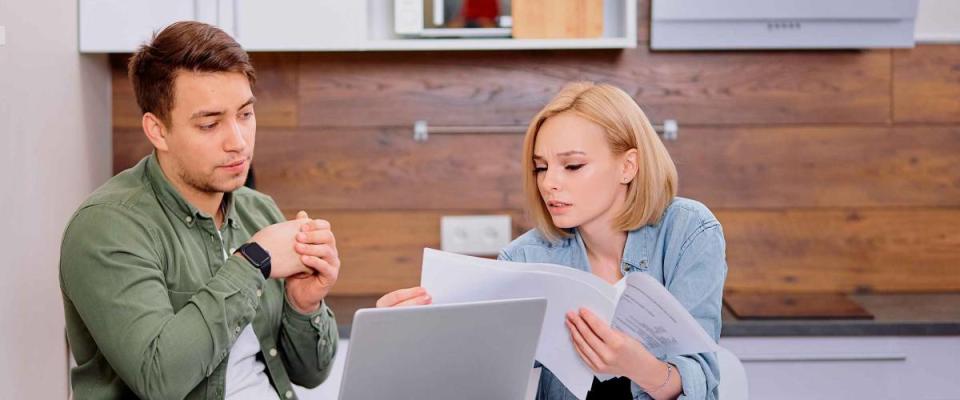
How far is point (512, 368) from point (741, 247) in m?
1.50

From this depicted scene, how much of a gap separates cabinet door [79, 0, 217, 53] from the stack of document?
129 centimetres

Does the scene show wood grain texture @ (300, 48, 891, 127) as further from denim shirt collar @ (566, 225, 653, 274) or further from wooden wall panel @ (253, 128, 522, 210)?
denim shirt collar @ (566, 225, 653, 274)

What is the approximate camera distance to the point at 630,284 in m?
1.54

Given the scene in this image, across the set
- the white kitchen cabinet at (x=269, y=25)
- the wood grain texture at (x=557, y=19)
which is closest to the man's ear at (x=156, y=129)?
the white kitchen cabinet at (x=269, y=25)

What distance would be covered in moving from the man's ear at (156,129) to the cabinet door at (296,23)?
99 cm

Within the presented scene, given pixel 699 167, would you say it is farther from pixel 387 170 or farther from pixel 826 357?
pixel 387 170

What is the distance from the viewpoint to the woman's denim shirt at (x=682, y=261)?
1.71 m

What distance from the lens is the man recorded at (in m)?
1.53

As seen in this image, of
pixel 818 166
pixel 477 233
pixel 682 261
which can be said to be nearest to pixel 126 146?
pixel 477 233

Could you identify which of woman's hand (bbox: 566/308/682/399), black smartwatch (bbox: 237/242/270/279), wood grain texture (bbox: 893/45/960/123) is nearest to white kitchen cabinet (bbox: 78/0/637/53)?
wood grain texture (bbox: 893/45/960/123)

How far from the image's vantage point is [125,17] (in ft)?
8.63

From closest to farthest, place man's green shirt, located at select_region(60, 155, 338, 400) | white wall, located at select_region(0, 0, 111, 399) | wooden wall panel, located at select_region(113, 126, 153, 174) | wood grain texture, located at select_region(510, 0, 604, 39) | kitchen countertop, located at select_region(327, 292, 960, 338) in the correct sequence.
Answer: man's green shirt, located at select_region(60, 155, 338, 400)
white wall, located at select_region(0, 0, 111, 399)
kitchen countertop, located at select_region(327, 292, 960, 338)
wood grain texture, located at select_region(510, 0, 604, 39)
wooden wall panel, located at select_region(113, 126, 153, 174)

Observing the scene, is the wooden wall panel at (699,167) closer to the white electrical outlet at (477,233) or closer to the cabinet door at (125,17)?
the white electrical outlet at (477,233)

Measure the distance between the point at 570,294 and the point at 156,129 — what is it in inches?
25.6
